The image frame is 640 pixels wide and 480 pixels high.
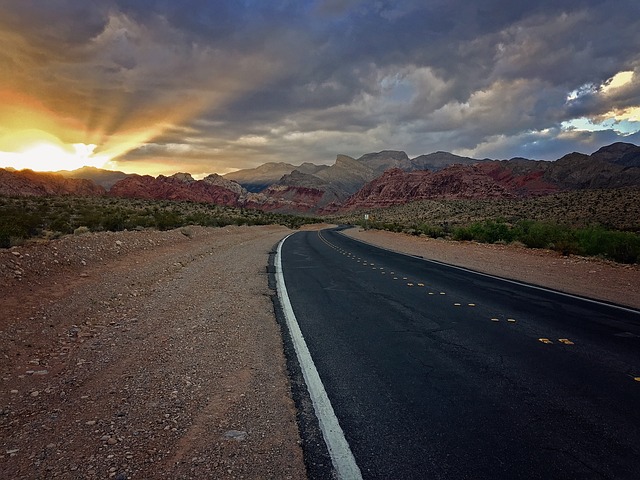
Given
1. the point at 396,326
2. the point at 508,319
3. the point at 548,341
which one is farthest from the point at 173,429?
the point at 508,319

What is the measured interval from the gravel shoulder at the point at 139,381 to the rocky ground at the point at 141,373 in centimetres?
2

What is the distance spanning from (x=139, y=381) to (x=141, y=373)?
266 mm

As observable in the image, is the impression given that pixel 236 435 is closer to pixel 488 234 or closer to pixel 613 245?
pixel 613 245

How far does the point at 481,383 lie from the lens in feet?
15.0

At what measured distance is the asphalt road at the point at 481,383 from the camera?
10.4 feet

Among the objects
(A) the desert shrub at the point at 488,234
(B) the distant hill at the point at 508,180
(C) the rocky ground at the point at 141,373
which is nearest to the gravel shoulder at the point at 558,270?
(C) the rocky ground at the point at 141,373

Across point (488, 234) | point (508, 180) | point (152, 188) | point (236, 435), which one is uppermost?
point (508, 180)

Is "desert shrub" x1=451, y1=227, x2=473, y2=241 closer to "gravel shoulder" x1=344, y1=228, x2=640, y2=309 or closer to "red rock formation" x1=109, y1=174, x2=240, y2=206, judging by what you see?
"gravel shoulder" x1=344, y1=228, x2=640, y2=309

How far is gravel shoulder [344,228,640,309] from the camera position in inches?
408

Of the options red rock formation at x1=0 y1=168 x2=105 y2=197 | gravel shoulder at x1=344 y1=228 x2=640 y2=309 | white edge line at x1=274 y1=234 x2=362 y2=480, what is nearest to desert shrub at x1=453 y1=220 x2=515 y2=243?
gravel shoulder at x1=344 y1=228 x2=640 y2=309

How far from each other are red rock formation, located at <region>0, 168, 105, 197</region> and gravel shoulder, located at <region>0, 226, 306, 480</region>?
242 feet

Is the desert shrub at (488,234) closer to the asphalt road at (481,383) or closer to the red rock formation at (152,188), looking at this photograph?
the asphalt road at (481,383)

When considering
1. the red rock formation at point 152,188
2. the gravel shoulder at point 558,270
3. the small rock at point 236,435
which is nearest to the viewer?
the small rock at point 236,435

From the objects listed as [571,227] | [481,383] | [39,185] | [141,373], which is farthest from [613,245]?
[39,185]
